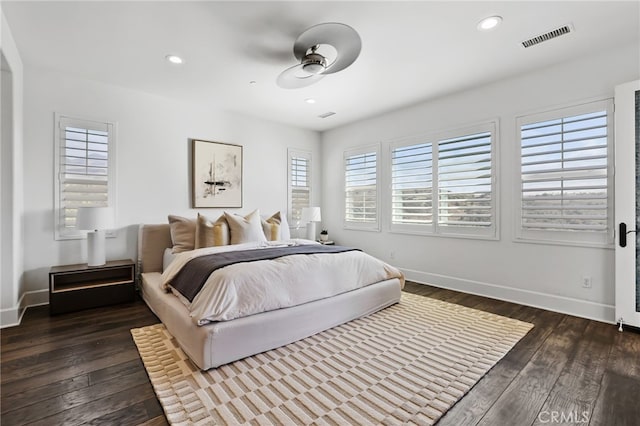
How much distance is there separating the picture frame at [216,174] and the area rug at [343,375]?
88.0 inches

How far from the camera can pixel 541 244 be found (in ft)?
11.1

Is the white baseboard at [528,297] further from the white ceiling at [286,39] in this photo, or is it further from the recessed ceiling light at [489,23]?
the recessed ceiling light at [489,23]

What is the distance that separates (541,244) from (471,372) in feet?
7.02

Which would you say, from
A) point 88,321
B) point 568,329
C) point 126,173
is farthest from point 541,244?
point 126,173

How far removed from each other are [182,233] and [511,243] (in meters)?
4.17

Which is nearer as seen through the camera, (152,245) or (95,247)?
(95,247)

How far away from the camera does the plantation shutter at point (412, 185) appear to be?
4422 millimetres

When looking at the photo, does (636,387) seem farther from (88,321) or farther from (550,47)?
(88,321)

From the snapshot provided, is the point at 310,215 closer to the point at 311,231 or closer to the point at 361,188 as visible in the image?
the point at 311,231

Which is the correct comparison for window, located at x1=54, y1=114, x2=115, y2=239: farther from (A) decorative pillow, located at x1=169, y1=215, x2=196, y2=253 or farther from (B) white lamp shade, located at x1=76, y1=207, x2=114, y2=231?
(A) decorative pillow, located at x1=169, y1=215, x2=196, y2=253

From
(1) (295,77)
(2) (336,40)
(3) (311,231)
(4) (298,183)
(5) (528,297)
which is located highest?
(2) (336,40)

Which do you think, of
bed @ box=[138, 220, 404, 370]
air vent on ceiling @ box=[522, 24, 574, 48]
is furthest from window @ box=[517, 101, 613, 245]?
bed @ box=[138, 220, 404, 370]

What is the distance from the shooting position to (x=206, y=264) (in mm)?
2531

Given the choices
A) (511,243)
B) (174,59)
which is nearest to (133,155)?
(174,59)
